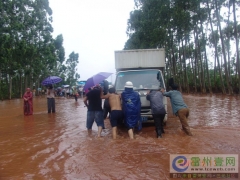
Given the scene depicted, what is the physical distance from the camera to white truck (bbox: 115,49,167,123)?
10.0 metres

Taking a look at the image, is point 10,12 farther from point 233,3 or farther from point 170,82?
point 170,82

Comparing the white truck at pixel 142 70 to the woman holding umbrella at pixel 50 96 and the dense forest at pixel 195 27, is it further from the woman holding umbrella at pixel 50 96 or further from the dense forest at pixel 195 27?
the dense forest at pixel 195 27

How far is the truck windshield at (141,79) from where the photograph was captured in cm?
1015

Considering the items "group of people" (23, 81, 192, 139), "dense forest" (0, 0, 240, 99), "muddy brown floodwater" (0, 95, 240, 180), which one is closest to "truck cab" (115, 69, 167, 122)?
"muddy brown floodwater" (0, 95, 240, 180)

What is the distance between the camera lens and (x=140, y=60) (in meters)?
11.5

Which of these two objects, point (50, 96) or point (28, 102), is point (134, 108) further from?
point (28, 102)

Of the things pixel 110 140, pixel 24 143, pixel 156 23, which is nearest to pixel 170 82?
pixel 110 140

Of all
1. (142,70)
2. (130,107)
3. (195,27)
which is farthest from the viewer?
(195,27)

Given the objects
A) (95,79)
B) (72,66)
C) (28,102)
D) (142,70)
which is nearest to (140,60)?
(142,70)

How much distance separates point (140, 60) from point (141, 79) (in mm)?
1428

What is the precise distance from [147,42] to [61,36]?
896 inches

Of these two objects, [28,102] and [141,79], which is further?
[28,102]

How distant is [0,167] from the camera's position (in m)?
5.59

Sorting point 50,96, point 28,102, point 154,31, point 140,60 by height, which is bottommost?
point 28,102
